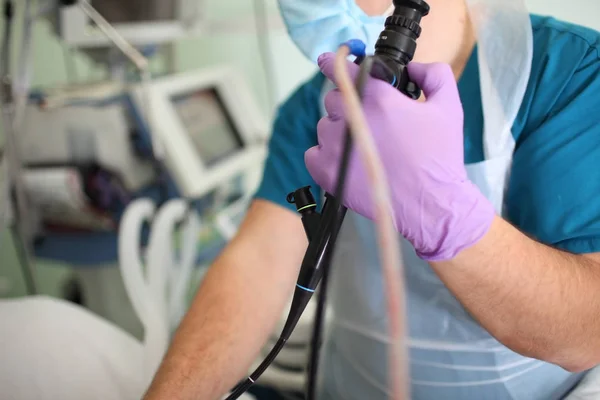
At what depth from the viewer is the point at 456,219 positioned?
435mm

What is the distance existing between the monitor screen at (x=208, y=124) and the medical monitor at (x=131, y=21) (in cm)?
18

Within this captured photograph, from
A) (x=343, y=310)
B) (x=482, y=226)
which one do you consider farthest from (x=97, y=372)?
(x=482, y=226)

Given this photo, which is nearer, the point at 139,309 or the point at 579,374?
the point at 579,374

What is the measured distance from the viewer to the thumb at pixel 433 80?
45cm

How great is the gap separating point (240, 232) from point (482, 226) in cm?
45

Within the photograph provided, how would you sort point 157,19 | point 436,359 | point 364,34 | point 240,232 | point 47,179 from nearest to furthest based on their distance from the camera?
point 364,34 → point 436,359 → point 240,232 → point 47,179 → point 157,19

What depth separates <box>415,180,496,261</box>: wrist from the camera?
0.44 meters

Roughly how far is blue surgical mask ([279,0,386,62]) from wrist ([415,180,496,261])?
218mm

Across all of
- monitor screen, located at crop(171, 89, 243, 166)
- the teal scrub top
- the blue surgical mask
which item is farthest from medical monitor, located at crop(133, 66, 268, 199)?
the teal scrub top

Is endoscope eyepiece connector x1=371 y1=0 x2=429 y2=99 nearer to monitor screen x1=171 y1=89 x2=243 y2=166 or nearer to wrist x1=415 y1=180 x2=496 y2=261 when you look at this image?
wrist x1=415 y1=180 x2=496 y2=261

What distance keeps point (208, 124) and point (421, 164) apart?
1.03 metres

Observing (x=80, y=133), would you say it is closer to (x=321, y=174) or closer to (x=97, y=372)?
(x=97, y=372)

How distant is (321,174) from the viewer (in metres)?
0.46

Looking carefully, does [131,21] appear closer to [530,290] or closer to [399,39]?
[399,39]
